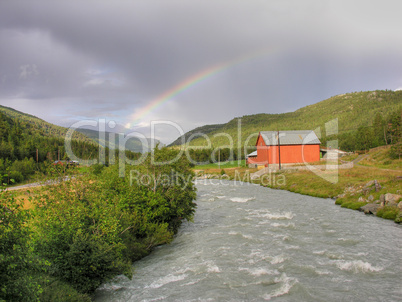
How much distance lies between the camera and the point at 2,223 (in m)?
6.73

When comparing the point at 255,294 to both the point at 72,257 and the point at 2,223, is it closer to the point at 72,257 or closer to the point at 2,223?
the point at 72,257

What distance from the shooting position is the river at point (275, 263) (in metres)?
12.1

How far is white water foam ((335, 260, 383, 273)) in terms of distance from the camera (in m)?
14.0

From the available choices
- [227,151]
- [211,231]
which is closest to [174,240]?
[211,231]

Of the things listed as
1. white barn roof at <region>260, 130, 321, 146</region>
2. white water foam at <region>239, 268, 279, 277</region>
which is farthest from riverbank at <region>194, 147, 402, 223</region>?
white barn roof at <region>260, 130, 321, 146</region>

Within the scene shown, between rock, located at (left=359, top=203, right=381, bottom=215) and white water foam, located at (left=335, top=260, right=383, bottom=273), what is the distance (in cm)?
1360

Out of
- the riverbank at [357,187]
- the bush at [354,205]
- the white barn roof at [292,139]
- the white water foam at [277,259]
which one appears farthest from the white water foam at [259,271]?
the white barn roof at [292,139]

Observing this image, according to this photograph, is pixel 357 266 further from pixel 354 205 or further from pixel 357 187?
pixel 357 187

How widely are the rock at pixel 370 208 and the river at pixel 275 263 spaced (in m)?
1.31

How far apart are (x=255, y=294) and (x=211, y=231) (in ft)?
37.8

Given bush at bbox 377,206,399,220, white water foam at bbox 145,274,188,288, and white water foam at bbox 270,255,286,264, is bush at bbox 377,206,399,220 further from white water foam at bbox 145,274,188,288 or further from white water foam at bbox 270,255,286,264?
white water foam at bbox 145,274,188,288

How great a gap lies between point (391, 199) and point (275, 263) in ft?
57.1

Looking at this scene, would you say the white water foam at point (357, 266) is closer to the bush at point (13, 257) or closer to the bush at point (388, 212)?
the bush at point (388, 212)

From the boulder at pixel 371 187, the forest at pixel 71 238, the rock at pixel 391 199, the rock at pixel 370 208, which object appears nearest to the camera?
the forest at pixel 71 238
